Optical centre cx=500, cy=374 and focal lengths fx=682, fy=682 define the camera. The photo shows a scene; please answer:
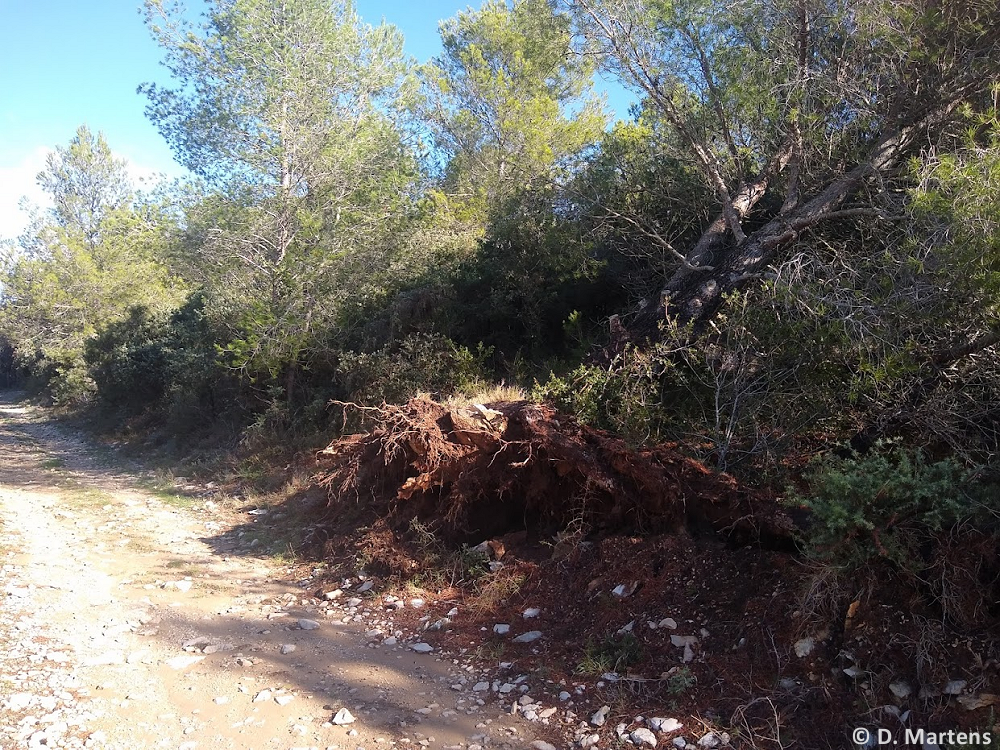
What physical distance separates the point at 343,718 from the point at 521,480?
9.82 ft

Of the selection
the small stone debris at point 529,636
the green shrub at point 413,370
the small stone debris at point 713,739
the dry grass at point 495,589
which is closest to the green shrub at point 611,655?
the small stone debris at point 529,636

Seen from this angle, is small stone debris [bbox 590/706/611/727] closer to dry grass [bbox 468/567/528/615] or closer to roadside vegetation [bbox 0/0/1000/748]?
roadside vegetation [bbox 0/0/1000/748]

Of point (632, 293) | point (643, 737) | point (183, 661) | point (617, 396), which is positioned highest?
point (632, 293)

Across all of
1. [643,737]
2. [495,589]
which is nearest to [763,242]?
[495,589]

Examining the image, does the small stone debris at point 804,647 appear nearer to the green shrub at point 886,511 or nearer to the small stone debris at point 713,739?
the green shrub at point 886,511

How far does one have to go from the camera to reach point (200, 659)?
197 inches

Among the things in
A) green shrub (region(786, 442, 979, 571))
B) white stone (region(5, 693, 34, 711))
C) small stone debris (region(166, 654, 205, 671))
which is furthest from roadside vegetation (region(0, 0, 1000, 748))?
white stone (region(5, 693, 34, 711))

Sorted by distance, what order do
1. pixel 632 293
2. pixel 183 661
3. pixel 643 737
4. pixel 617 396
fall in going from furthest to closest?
pixel 632 293 < pixel 617 396 < pixel 183 661 < pixel 643 737

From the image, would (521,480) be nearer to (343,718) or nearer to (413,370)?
(343,718)

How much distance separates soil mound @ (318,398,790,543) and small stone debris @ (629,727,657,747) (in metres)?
1.86

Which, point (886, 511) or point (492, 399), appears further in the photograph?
point (492, 399)

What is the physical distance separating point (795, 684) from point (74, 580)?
21.4ft

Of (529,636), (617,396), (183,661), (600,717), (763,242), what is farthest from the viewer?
(763,242)

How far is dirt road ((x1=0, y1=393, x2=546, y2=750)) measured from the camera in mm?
4012
